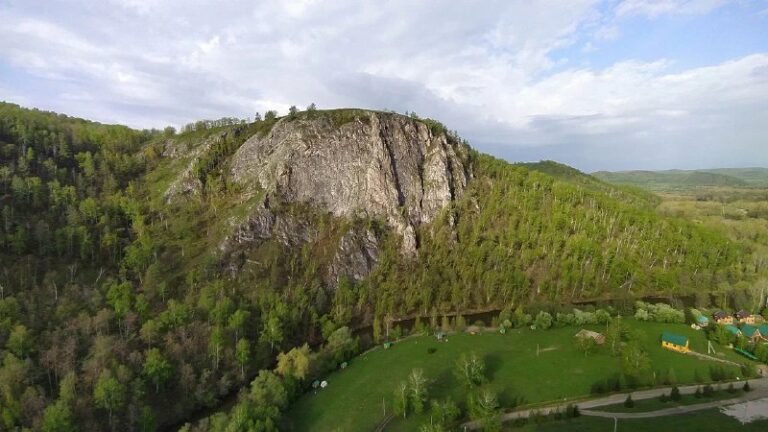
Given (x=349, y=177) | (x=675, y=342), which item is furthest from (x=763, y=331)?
(x=349, y=177)

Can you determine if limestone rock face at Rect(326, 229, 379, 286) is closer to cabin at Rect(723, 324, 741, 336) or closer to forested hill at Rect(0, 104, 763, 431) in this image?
forested hill at Rect(0, 104, 763, 431)

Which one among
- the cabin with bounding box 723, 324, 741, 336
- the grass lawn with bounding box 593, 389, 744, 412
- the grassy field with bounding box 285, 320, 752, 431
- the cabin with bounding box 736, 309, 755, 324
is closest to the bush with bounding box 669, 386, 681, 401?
the grass lawn with bounding box 593, 389, 744, 412

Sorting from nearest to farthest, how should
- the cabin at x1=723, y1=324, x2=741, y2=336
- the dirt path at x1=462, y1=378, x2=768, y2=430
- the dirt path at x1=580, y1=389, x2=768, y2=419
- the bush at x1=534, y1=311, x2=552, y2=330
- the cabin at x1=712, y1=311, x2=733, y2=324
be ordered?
the dirt path at x1=580, y1=389, x2=768, y2=419
the dirt path at x1=462, y1=378, x2=768, y2=430
the cabin at x1=723, y1=324, x2=741, y2=336
the bush at x1=534, y1=311, x2=552, y2=330
the cabin at x1=712, y1=311, x2=733, y2=324

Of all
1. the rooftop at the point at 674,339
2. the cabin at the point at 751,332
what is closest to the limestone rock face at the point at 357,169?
the rooftop at the point at 674,339

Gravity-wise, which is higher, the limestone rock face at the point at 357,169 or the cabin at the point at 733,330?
the limestone rock face at the point at 357,169

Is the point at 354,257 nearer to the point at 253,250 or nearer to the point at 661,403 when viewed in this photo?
the point at 253,250

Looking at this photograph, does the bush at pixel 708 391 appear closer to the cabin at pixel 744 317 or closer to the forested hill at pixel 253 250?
the cabin at pixel 744 317

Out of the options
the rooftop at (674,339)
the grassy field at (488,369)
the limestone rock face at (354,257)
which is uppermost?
the limestone rock face at (354,257)
